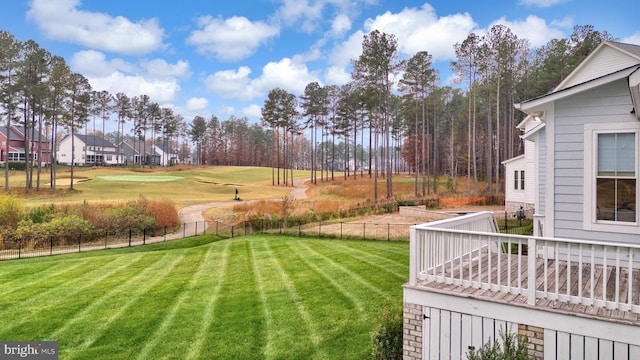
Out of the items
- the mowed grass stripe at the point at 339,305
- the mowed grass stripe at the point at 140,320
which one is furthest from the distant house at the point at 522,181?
the mowed grass stripe at the point at 140,320

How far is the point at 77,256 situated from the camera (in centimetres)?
1517

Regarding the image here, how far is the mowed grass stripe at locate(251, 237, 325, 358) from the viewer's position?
6.09 meters

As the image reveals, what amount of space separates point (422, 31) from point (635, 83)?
88.3 feet

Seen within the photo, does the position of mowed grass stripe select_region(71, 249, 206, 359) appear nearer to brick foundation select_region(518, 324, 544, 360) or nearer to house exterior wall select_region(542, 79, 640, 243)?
brick foundation select_region(518, 324, 544, 360)

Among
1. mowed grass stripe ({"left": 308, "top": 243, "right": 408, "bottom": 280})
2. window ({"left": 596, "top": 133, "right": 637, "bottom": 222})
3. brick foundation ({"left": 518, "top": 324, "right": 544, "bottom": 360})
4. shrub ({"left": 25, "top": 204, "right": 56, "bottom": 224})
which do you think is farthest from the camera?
shrub ({"left": 25, "top": 204, "right": 56, "bottom": 224})

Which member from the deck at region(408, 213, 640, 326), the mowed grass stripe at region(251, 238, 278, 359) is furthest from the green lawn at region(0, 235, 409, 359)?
the deck at region(408, 213, 640, 326)

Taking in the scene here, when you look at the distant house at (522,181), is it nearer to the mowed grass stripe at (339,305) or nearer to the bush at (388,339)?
the mowed grass stripe at (339,305)

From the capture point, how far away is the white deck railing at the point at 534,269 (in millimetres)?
3916

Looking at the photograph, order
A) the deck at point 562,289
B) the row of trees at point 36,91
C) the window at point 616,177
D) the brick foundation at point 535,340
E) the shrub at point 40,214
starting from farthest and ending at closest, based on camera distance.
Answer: the row of trees at point 36,91, the shrub at point 40,214, the window at point 616,177, the brick foundation at point 535,340, the deck at point 562,289

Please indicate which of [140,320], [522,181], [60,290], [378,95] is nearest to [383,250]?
[140,320]

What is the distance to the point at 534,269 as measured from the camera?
415cm

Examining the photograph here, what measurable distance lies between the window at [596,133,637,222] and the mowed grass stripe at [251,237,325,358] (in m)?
5.12

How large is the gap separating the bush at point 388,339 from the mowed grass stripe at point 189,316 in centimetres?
303

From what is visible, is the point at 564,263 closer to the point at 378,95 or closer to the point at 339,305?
the point at 339,305
